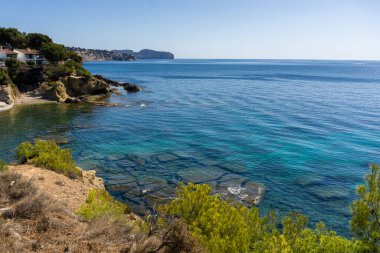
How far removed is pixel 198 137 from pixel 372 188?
33.2m

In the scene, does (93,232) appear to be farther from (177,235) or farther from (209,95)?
(209,95)

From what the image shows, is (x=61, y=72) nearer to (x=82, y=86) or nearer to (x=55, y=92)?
(x=82, y=86)

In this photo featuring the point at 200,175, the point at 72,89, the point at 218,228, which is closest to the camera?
the point at 218,228

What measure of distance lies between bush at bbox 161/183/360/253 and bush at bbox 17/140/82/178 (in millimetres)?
14248

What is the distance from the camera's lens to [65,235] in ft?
42.5

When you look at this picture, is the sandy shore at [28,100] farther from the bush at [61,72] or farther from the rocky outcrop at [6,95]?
the bush at [61,72]

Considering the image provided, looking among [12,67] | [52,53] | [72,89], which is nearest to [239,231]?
[72,89]

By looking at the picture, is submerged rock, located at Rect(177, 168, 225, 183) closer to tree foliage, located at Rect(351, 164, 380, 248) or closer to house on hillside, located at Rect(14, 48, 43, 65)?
tree foliage, located at Rect(351, 164, 380, 248)

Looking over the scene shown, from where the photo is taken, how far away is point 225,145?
40.1 meters

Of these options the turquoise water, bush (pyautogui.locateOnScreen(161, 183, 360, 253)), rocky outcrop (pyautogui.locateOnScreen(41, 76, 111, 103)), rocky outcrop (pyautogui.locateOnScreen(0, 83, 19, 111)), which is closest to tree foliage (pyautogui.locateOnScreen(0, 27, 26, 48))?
rocky outcrop (pyautogui.locateOnScreen(41, 76, 111, 103))

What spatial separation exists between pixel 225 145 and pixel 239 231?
28.4m

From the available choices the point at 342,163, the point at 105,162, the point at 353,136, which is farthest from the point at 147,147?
the point at 353,136

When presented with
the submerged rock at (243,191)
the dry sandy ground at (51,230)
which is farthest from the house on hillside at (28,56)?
the dry sandy ground at (51,230)

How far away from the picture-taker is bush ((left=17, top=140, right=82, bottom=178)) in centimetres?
2519
